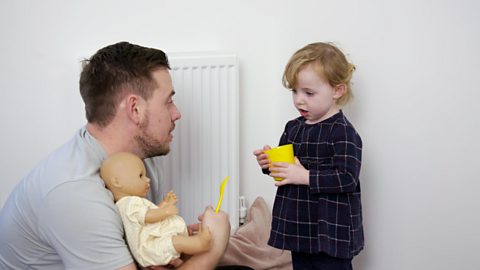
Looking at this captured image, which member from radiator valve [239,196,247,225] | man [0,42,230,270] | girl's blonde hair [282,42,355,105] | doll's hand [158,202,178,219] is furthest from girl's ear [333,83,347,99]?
radiator valve [239,196,247,225]

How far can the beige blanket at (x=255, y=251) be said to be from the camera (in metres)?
1.52

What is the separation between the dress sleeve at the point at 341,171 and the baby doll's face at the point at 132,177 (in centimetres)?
46

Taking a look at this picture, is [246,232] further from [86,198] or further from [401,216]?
[86,198]

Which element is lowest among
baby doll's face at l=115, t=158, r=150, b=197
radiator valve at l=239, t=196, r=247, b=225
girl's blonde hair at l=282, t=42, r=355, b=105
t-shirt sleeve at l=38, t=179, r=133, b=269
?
radiator valve at l=239, t=196, r=247, b=225

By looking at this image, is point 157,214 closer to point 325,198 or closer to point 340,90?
point 325,198

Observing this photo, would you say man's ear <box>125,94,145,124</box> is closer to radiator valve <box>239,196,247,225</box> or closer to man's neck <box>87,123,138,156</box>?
man's neck <box>87,123,138,156</box>

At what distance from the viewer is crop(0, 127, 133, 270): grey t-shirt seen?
0.91m

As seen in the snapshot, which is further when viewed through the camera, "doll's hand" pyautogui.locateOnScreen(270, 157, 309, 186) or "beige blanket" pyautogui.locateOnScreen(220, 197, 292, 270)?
"beige blanket" pyautogui.locateOnScreen(220, 197, 292, 270)

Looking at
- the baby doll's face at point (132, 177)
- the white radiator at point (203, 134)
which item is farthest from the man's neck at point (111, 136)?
the white radiator at point (203, 134)

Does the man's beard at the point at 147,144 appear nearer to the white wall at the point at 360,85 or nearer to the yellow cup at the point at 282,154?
the yellow cup at the point at 282,154

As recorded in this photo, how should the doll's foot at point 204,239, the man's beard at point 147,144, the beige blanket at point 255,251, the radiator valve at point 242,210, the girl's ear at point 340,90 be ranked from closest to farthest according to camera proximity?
1. the doll's foot at point 204,239
2. the man's beard at point 147,144
3. the girl's ear at point 340,90
4. the beige blanket at point 255,251
5. the radiator valve at point 242,210

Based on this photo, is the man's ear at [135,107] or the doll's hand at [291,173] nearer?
the man's ear at [135,107]

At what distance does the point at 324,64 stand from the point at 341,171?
11.9 inches

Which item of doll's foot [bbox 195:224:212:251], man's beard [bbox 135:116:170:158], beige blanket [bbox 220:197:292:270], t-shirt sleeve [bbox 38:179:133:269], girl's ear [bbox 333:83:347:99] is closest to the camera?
t-shirt sleeve [bbox 38:179:133:269]
